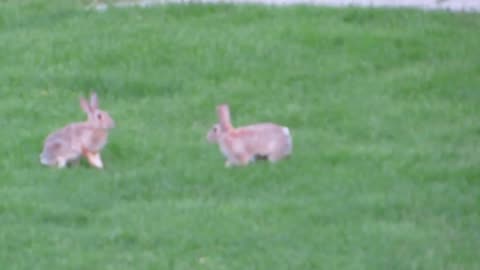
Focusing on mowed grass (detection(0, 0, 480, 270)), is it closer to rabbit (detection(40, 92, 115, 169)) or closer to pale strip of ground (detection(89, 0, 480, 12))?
rabbit (detection(40, 92, 115, 169))

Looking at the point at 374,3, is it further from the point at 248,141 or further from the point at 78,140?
the point at 78,140

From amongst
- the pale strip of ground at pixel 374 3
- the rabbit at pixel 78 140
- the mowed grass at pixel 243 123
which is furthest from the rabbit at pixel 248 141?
the pale strip of ground at pixel 374 3

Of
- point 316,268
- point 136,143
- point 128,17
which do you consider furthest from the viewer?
point 128,17

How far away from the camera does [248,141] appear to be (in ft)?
29.4

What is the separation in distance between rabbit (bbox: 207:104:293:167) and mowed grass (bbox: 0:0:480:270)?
9cm

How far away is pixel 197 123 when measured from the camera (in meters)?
10.4

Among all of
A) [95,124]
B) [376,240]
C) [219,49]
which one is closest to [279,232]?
[376,240]

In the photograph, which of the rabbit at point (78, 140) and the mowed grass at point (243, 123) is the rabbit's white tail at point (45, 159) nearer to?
the rabbit at point (78, 140)

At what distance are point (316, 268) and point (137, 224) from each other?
1.18 meters

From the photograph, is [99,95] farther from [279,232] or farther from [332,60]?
[279,232]

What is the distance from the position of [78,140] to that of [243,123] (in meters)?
1.56

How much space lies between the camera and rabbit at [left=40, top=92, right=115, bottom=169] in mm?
9086

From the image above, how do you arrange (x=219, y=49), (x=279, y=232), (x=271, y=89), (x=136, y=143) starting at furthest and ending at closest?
(x=219, y=49), (x=271, y=89), (x=136, y=143), (x=279, y=232)

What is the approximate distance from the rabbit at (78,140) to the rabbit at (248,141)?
695mm
